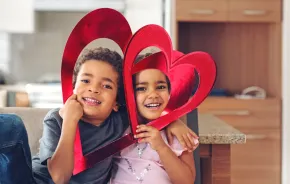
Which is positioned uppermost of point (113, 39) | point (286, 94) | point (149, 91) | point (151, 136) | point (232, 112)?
point (113, 39)

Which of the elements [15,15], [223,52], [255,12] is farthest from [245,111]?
[15,15]

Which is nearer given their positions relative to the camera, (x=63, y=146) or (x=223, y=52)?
(x=63, y=146)

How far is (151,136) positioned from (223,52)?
2499 mm

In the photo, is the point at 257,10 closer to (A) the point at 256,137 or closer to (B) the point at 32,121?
(A) the point at 256,137

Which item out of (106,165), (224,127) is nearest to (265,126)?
(224,127)

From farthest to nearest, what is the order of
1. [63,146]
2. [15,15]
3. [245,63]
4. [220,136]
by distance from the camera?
[15,15] < [245,63] < [220,136] < [63,146]

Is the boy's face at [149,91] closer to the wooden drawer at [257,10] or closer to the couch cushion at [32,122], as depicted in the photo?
the couch cushion at [32,122]

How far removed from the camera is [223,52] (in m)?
3.55

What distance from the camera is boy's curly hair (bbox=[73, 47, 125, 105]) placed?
3.81 feet

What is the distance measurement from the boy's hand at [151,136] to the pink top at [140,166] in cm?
8

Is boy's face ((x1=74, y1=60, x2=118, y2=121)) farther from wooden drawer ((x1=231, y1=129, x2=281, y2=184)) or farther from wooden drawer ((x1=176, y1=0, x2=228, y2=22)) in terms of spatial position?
wooden drawer ((x1=231, y1=129, x2=281, y2=184))

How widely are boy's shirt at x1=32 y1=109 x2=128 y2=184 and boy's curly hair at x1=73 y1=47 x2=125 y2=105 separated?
0.07 meters

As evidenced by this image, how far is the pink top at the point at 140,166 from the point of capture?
1.23 meters

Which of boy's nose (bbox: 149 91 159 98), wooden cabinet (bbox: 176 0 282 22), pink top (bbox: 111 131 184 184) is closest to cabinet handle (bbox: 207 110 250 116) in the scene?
wooden cabinet (bbox: 176 0 282 22)
